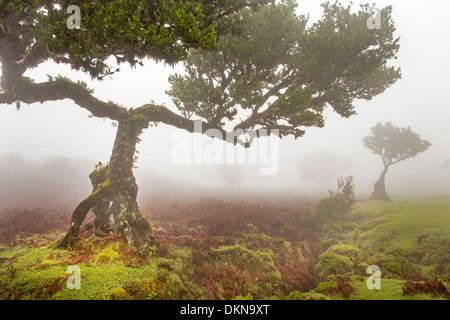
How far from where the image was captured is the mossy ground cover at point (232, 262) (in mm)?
6203

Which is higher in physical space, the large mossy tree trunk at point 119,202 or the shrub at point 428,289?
the large mossy tree trunk at point 119,202

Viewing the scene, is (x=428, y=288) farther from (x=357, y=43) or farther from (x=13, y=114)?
(x=13, y=114)

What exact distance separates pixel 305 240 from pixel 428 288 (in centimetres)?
752

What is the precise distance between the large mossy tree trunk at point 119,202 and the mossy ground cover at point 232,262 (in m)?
0.52

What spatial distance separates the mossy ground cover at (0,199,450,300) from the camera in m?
6.20

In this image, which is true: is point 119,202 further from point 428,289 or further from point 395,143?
point 395,143

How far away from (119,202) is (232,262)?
6.18 m

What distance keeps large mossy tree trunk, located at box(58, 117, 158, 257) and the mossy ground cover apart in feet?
1.71

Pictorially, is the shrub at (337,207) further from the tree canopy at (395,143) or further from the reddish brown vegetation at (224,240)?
the tree canopy at (395,143)

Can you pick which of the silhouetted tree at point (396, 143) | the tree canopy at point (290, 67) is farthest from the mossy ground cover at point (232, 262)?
the silhouetted tree at point (396, 143)

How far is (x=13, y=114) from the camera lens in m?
150

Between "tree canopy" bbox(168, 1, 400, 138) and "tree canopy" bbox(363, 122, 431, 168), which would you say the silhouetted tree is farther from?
"tree canopy" bbox(168, 1, 400, 138)

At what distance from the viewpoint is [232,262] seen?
956 centimetres
